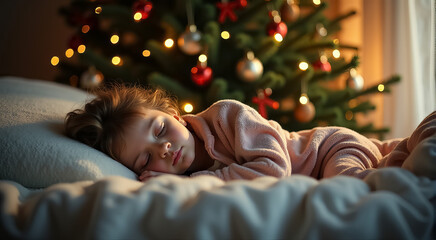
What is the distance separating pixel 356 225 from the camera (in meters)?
0.46

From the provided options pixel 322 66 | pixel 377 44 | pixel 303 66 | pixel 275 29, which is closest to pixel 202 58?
pixel 275 29

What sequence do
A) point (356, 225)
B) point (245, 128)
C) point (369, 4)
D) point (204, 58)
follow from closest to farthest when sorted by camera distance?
point (356, 225) → point (245, 128) → point (204, 58) → point (369, 4)

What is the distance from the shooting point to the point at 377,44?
7.77ft

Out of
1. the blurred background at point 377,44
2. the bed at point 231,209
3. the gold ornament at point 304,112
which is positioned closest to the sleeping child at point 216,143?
the bed at point 231,209

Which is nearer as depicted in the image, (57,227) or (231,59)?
(57,227)

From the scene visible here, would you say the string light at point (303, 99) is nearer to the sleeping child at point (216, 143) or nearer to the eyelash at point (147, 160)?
the sleeping child at point (216, 143)

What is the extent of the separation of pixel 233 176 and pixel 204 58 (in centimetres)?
71

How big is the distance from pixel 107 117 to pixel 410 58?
1.69 m

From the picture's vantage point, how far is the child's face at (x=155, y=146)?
0.89m

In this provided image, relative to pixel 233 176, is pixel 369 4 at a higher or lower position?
higher

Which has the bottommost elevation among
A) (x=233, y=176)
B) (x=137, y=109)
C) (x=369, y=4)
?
(x=233, y=176)

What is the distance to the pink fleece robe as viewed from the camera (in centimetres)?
84

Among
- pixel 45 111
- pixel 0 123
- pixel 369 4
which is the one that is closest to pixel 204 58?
pixel 45 111

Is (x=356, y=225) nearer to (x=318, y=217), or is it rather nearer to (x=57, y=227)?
(x=318, y=217)
